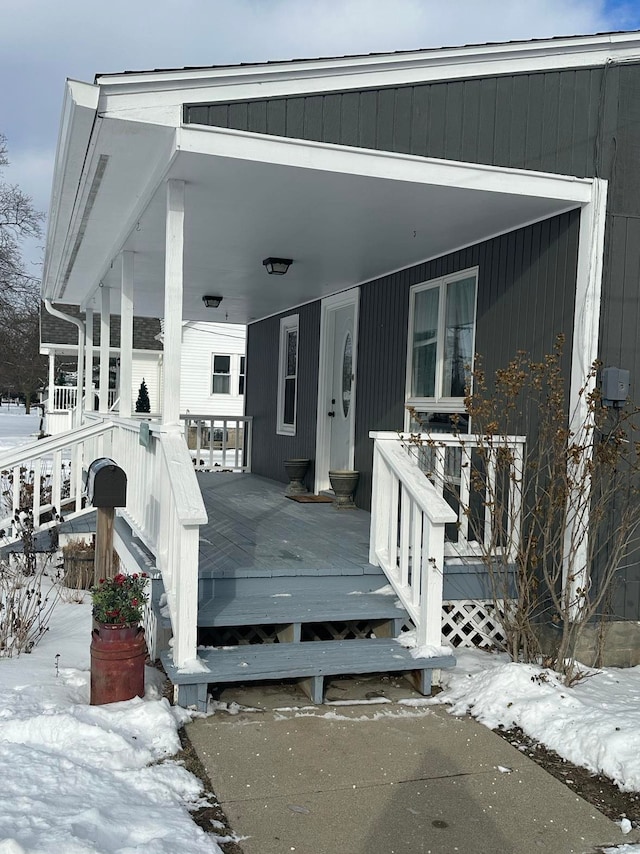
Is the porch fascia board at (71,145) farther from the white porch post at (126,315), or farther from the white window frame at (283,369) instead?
the white window frame at (283,369)

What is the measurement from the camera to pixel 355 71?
14.0ft

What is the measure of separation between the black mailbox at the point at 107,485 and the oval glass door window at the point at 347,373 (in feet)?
12.6

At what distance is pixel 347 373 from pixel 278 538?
307cm

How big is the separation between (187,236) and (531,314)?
8.75 ft

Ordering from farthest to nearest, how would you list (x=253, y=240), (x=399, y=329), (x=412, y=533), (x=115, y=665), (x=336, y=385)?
(x=336, y=385) < (x=399, y=329) < (x=253, y=240) < (x=412, y=533) < (x=115, y=665)

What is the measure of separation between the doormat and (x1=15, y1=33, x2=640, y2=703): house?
4.85ft

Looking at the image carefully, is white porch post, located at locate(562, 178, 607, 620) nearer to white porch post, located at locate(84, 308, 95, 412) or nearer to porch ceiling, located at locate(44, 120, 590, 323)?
porch ceiling, located at locate(44, 120, 590, 323)

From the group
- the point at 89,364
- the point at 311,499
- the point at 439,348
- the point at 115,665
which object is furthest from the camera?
the point at 89,364

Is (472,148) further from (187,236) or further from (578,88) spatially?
(187,236)

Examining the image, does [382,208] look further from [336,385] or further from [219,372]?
[219,372]

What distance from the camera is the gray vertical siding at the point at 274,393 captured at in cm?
897

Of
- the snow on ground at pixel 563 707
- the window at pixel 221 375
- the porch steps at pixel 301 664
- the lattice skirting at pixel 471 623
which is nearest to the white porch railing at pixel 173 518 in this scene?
the porch steps at pixel 301 664

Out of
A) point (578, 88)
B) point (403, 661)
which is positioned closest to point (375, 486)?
point (403, 661)

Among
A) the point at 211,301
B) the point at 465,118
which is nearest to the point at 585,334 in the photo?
the point at 465,118
